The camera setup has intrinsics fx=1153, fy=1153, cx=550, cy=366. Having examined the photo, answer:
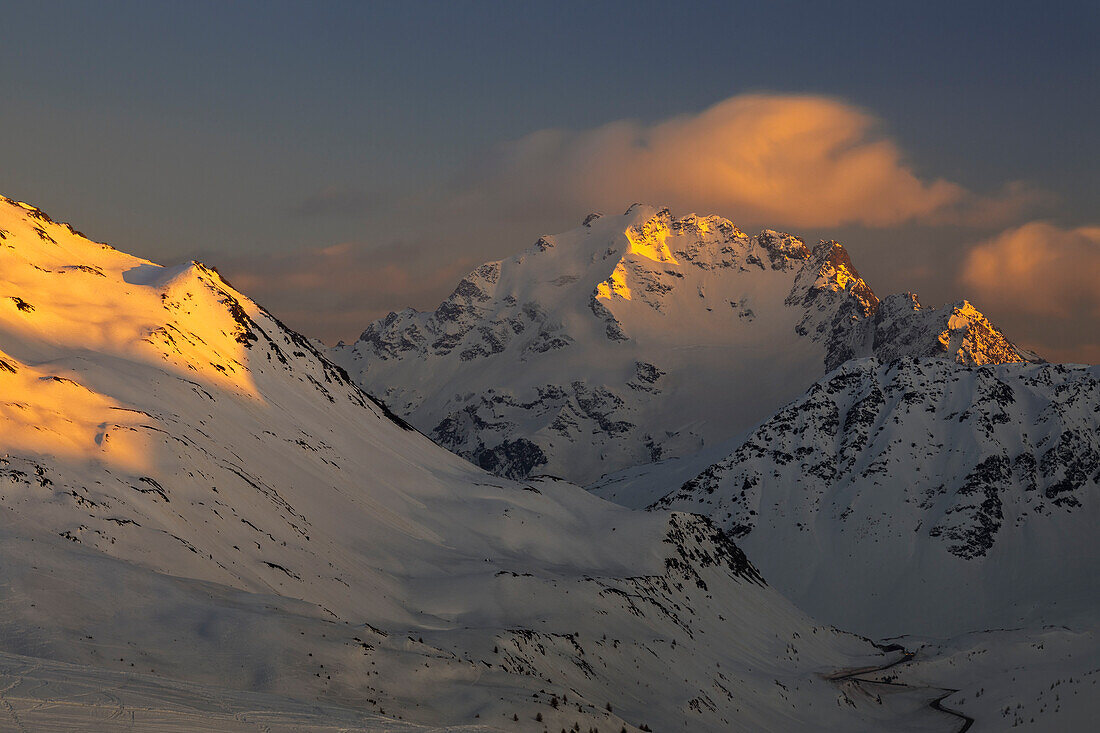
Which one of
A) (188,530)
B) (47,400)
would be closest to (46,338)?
(47,400)

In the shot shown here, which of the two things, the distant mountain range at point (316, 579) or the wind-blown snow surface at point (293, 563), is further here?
the wind-blown snow surface at point (293, 563)

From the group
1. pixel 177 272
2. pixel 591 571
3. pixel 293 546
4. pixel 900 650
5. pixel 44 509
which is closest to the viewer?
pixel 44 509

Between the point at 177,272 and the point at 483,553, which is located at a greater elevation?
the point at 177,272

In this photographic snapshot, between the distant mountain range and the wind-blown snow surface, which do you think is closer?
the distant mountain range

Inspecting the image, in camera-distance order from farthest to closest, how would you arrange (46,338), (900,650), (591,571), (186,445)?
(900,650)
(591,571)
(46,338)
(186,445)

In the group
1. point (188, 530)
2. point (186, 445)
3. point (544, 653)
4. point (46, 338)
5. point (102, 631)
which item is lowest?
point (102, 631)

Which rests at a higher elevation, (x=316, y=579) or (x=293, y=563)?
(x=293, y=563)

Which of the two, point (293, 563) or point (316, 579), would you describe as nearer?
point (316, 579)

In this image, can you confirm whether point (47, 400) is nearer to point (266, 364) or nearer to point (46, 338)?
point (46, 338)
